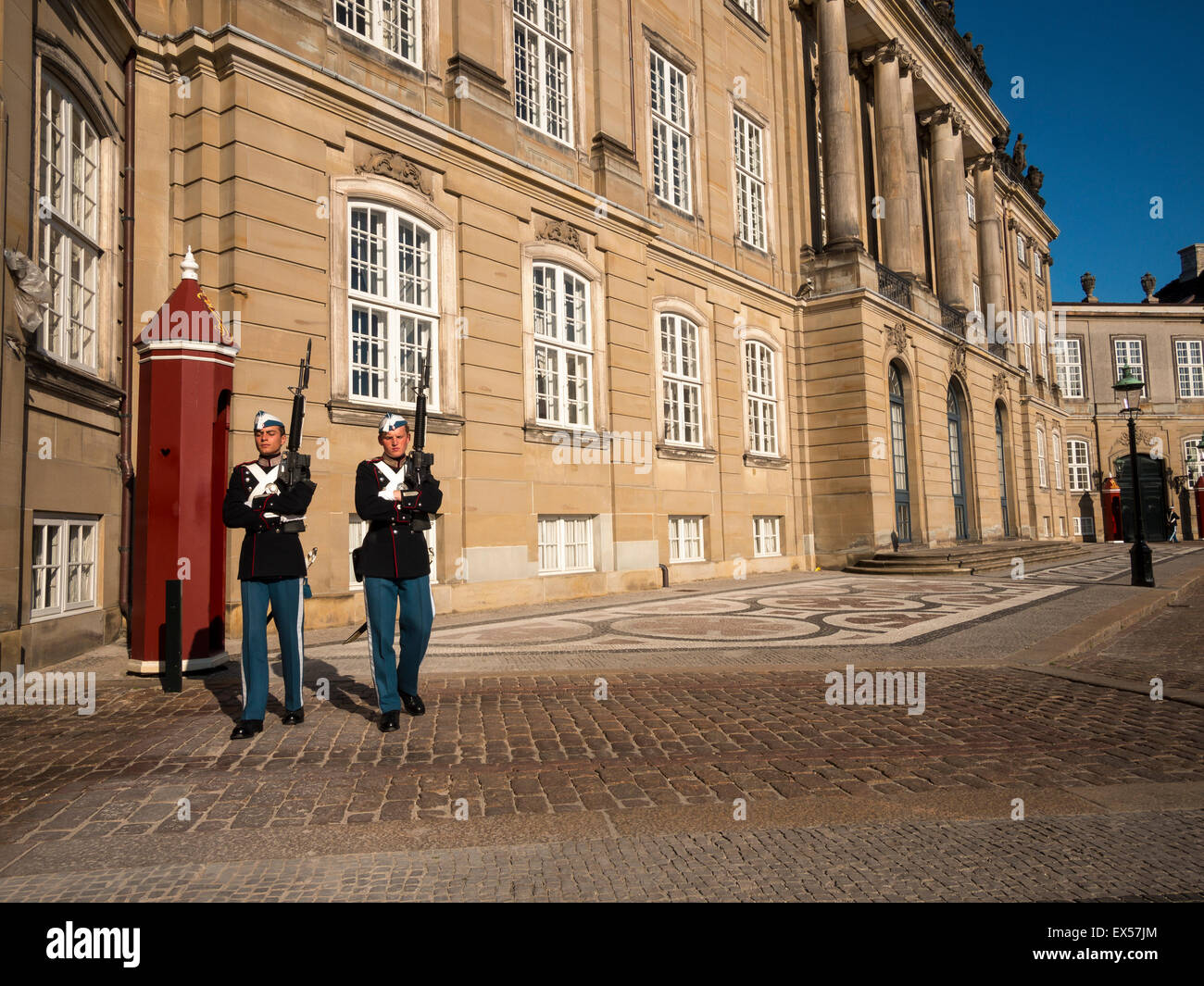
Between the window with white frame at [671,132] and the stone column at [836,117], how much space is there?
6.05 metres

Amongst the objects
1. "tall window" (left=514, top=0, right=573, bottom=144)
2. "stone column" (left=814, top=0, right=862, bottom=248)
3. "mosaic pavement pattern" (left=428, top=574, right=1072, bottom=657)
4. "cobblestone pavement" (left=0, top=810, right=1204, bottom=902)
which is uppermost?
"stone column" (left=814, top=0, right=862, bottom=248)

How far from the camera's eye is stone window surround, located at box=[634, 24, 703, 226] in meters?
19.6

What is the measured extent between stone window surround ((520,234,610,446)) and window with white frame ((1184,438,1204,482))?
1916 inches

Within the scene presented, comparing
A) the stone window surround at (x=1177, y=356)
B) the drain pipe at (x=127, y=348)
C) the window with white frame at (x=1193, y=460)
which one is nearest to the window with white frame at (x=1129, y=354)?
the stone window surround at (x=1177, y=356)

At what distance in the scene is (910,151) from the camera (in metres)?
30.4

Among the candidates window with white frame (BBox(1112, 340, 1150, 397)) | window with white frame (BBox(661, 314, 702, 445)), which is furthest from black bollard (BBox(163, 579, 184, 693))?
window with white frame (BBox(1112, 340, 1150, 397))

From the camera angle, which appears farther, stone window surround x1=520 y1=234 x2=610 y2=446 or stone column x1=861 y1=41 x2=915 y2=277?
stone column x1=861 y1=41 x2=915 y2=277

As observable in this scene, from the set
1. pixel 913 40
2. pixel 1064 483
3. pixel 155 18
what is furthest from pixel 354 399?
pixel 1064 483

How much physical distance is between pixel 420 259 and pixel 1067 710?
1126 centimetres

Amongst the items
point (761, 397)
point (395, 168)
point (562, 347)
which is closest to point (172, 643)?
point (395, 168)

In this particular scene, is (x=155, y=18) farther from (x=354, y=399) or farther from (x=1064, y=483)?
(x=1064, y=483)

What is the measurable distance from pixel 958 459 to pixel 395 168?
81.5ft

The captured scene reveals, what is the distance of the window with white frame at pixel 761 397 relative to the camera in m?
23.0

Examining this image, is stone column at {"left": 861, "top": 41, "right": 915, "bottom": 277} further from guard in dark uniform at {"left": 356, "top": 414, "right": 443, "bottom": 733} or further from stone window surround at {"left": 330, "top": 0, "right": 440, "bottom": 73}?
guard in dark uniform at {"left": 356, "top": 414, "right": 443, "bottom": 733}
